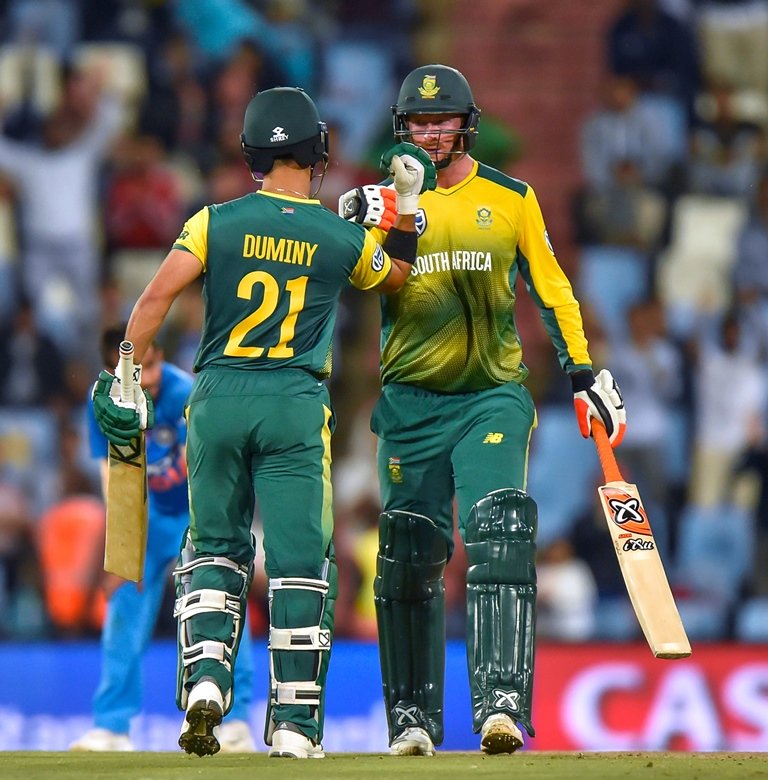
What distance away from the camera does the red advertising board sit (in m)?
8.81

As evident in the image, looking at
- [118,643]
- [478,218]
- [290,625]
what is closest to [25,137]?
[118,643]

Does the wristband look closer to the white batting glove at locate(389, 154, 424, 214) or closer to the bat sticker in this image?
the white batting glove at locate(389, 154, 424, 214)

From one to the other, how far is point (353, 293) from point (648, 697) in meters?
3.89

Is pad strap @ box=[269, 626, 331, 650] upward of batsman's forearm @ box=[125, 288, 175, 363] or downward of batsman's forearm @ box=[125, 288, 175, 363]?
downward

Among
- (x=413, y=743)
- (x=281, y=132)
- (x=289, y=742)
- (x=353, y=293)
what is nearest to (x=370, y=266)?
(x=281, y=132)

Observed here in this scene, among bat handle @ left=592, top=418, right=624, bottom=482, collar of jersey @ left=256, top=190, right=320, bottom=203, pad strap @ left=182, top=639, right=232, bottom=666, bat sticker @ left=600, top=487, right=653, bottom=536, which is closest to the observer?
pad strap @ left=182, top=639, right=232, bottom=666

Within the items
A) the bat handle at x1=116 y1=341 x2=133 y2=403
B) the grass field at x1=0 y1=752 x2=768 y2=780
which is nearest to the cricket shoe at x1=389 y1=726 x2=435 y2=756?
the grass field at x1=0 y1=752 x2=768 y2=780

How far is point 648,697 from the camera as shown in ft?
29.2

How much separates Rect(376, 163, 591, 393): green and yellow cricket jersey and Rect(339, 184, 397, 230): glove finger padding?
17 centimetres

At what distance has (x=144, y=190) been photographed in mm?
11555

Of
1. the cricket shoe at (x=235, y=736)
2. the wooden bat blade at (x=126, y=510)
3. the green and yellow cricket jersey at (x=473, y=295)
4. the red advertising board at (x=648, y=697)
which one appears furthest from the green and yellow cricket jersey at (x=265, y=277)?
the red advertising board at (x=648, y=697)

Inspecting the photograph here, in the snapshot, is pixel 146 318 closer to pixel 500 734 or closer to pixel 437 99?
pixel 437 99

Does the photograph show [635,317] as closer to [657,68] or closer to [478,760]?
[657,68]

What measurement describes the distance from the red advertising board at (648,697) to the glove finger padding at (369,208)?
159 inches
